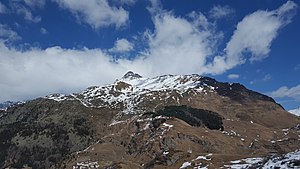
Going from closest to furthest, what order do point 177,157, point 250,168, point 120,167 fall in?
1. point 250,168
2. point 177,157
3. point 120,167

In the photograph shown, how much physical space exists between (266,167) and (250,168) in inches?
341

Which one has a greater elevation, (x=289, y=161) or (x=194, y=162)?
(x=194, y=162)

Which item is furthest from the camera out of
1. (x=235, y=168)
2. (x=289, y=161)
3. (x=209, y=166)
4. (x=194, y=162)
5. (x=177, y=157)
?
(x=177, y=157)

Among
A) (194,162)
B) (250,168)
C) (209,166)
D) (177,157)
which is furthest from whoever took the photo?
(177,157)

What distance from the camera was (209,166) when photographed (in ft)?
439

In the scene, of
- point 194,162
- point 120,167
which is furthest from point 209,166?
point 120,167

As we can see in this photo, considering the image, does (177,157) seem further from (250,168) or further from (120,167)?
(250,168)

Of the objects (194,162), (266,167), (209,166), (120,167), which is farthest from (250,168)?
(120,167)

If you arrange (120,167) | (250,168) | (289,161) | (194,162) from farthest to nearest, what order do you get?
1. (120,167)
2. (194,162)
3. (250,168)
4. (289,161)

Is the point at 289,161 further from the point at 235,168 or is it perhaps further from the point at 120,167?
the point at 120,167

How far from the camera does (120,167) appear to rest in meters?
200

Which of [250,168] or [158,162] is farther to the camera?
[158,162]

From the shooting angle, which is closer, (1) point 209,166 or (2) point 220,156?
(1) point 209,166

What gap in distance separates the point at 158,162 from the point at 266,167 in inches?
3789
